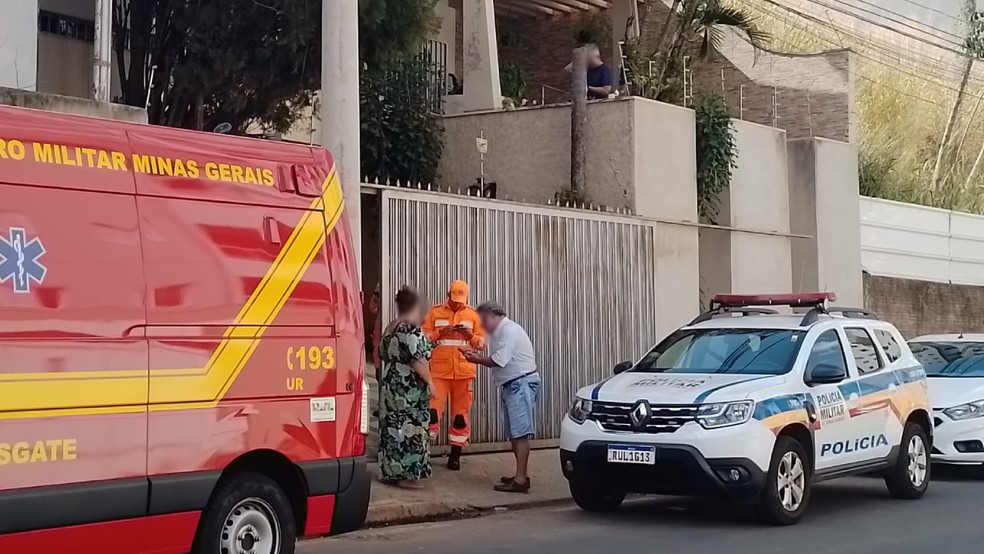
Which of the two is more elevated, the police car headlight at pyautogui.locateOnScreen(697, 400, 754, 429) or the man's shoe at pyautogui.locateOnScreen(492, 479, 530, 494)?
the police car headlight at pyautogui.locateOnScreen(697, 400, 754, 429)

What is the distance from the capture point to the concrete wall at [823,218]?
19312 mm

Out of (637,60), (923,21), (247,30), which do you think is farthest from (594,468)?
(923,21)

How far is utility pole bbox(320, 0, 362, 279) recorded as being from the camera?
33.7ft

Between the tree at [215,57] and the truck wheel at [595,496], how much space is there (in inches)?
242

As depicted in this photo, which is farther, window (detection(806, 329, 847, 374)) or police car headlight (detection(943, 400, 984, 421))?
police car headlight (detection(943, 400, 984, 421))

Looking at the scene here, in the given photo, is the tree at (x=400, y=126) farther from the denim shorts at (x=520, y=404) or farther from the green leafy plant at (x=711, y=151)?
the denim shorts at (x=520, y=404)

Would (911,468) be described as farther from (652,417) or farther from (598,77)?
(598,77)

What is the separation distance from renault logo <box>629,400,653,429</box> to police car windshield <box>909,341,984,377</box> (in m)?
5.99

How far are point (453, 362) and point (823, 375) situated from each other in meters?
3.46

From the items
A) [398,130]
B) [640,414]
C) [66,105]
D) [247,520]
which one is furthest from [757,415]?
[398,130]

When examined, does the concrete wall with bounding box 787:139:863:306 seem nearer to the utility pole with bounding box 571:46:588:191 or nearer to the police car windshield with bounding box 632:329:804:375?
the utility pole with bounding box 571:46:588:191

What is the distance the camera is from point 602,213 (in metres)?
14.8

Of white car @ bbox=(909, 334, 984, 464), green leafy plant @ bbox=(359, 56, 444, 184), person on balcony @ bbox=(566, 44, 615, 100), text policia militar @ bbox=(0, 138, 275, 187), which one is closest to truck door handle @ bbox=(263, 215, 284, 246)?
text policia militar @ bbox=(0, 138, 275, 187)

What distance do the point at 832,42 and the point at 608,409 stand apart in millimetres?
24899
